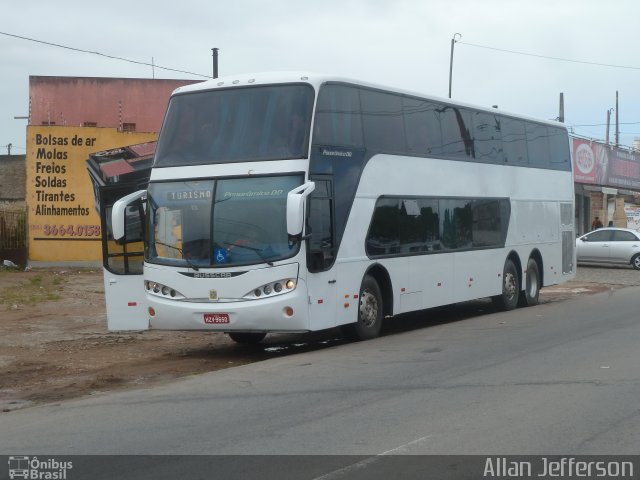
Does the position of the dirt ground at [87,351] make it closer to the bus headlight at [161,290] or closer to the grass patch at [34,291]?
the grass patch at [34,291]

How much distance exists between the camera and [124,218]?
13484 mm

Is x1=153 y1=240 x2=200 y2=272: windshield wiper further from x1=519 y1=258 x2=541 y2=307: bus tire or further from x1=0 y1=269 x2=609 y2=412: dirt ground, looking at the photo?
x1=519 y1=258 x2=541 y2=307: bus tire

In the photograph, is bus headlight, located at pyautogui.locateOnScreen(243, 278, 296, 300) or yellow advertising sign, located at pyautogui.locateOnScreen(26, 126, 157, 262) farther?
yellow advertising sign, located at pyautogui.locateOnScreen(26, 126, 157, 262)

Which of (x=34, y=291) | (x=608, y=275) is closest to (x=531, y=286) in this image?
(x=608, y=275)

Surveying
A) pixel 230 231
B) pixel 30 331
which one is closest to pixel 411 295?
pixel 230 231

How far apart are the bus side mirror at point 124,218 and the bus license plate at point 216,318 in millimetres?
1795

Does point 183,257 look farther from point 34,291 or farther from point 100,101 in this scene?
point 100,101

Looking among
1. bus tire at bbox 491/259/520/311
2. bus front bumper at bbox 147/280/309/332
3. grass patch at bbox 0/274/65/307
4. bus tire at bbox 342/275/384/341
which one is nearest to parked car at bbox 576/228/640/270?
bus tire at bbox 491/259/520/311

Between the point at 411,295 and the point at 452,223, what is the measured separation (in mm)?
2147

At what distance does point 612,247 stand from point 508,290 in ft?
46.5

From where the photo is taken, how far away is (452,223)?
683 inches

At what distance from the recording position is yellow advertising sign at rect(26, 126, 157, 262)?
96.5 feet
